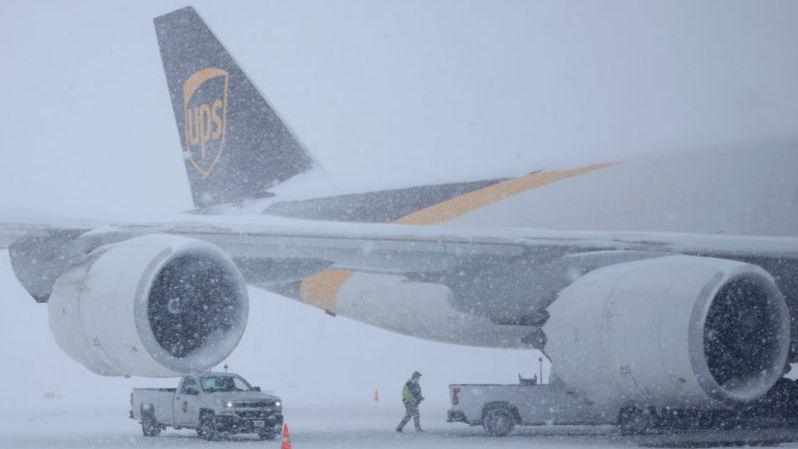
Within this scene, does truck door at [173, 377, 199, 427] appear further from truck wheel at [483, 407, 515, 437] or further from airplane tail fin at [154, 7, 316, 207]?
airplane tail fin at [154, 7, 316, 207]

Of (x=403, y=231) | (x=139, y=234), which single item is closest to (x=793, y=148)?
(x=403, y=231)

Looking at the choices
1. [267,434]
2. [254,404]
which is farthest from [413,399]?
[254,404]

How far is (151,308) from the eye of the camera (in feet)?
33.1

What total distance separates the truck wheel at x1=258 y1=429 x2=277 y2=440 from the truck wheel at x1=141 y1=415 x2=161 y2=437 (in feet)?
5.55

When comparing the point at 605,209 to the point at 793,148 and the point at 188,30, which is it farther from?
the point at 188,30

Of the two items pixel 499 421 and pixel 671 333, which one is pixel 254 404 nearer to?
pixel 499 421

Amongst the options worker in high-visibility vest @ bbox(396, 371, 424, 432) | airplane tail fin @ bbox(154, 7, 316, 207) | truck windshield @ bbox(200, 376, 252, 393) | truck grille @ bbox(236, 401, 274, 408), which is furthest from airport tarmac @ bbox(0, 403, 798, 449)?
airplane tail fin @ bbox(154, 7, 316, 207)

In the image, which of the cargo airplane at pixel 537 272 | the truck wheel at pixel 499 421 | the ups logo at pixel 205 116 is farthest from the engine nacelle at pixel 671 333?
the ups logo at pixel 205 116

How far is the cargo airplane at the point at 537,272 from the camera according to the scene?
996 centimetres

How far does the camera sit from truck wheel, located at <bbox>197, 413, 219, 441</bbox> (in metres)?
13.8

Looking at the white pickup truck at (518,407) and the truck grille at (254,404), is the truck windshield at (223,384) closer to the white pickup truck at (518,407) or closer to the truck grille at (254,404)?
the truck grille at (254,404)

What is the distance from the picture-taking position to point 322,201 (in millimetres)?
17625

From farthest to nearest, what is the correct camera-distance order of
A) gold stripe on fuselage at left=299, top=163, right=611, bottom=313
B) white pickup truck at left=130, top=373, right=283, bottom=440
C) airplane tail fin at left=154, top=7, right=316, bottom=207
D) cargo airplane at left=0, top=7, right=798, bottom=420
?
1. airplane tail fin at left=154, top=7, right=316, bottom=207
2. gold stripe on fuselage at left=299, top=163, right=611, bottom=313
3. white pickup truck at left=130, top=373, right=283, bottom=440
4. cargo airplane at left=0, top=7, right=798, bottom=420

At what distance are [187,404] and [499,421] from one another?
4.03 m
